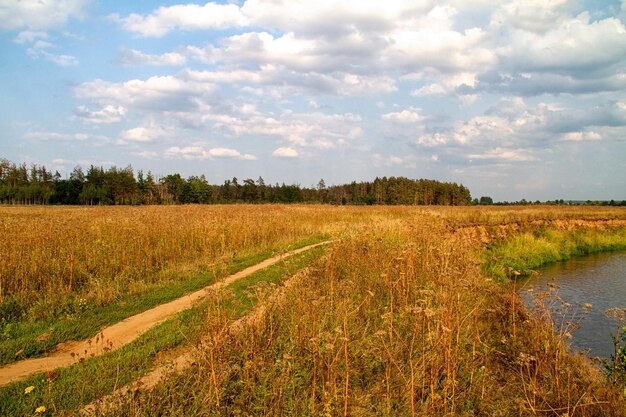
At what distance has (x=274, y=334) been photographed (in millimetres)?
5605

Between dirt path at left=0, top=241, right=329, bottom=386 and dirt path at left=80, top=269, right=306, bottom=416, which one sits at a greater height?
dirt path at left=80, top=269, right=306, bottom=416

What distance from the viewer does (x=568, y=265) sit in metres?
21.0

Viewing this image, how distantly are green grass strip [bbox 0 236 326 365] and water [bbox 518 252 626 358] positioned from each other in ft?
25.6

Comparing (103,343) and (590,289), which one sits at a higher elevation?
(103,343)

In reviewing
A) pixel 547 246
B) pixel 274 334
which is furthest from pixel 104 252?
pixel 547 246

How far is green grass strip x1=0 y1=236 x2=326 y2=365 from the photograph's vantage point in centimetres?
578

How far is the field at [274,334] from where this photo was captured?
4199mm

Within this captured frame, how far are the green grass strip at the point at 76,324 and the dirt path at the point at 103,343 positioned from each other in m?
0.18

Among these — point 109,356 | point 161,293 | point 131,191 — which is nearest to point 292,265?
point 161,293

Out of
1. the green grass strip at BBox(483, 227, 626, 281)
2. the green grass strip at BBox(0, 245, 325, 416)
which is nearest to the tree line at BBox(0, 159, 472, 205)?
the green grass strip at BBox(483, 227, 626, 281)

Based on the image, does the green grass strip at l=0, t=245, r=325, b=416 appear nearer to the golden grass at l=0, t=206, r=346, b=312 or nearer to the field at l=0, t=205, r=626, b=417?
the field at l=0, t=205, r=626, b=417

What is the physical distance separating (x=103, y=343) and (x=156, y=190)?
93837 mm

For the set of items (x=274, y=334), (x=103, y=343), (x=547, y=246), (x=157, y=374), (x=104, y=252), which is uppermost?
(x=104, y=252)

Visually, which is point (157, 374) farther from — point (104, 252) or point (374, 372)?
point (104, 252)
